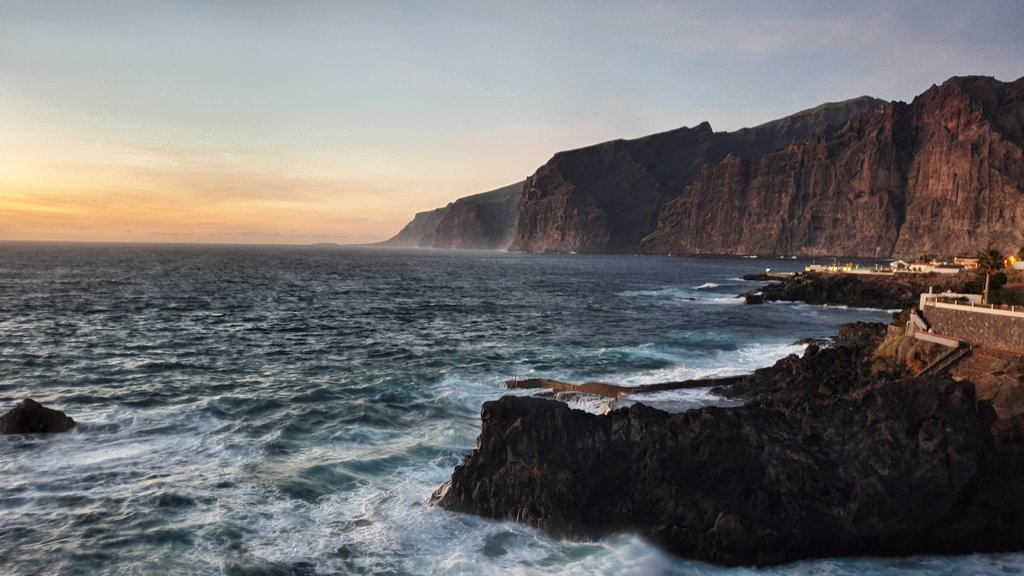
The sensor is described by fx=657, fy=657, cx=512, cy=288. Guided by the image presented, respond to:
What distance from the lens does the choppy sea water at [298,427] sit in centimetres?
1571

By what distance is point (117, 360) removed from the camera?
37.7m

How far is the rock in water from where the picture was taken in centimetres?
2361

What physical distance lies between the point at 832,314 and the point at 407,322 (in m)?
42.5

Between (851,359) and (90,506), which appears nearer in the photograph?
(90,506)

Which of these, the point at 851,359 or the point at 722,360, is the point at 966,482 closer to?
the point at 851,359

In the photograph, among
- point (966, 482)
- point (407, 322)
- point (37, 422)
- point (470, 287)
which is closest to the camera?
point (966, 482)

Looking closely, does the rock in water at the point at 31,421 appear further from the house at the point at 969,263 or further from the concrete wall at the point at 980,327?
the house at the point at 969,263

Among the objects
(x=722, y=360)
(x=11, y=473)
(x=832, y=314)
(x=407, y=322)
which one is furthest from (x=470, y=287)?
(x=11, y=473)

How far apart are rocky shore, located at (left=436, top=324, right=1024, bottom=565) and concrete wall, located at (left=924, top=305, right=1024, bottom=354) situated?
954 centimetres

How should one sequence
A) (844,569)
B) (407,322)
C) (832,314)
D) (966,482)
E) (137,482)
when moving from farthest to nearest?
1. (832,314)
2. (407,322)
3. (137,482)
4. (966,482)
5. (844,569)

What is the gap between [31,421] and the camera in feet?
77.7

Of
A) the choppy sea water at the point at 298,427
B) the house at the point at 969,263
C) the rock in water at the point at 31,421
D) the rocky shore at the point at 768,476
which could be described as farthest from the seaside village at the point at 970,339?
the house at the point at 969,263

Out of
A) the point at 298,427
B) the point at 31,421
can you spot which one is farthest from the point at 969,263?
the point at 31,421

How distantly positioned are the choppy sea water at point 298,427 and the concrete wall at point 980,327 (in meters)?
10.1
